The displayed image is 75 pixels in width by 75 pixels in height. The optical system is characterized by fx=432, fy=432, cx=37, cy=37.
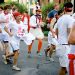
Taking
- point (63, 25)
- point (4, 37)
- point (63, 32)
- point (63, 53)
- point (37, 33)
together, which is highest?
point (63, 25)

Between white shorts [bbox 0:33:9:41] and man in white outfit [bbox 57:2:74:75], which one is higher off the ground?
man in white outfit [bbox 57:2:74:75]

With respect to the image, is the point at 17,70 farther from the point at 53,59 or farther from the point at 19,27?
the point at 53,59

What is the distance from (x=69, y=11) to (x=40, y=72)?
360cm

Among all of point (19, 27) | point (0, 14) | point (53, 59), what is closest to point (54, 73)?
point (19, 27)

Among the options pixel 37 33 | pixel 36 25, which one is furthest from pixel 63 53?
pixel 37 33

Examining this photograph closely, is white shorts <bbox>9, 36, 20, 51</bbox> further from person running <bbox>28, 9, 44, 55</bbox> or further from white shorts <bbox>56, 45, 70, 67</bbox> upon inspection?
white shorts <bbox>56, 45, 70, 67</bbox>

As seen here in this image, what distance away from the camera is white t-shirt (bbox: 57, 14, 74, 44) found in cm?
909

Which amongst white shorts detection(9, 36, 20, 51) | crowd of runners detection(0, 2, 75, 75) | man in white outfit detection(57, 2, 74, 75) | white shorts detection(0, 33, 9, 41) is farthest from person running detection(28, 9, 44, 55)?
man in white outfit detection(57, 2, 74, 75)

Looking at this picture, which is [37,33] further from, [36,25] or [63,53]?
[63,53]

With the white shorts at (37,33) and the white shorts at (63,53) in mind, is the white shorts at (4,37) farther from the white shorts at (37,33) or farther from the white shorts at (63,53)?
the white shorts at (63,53)

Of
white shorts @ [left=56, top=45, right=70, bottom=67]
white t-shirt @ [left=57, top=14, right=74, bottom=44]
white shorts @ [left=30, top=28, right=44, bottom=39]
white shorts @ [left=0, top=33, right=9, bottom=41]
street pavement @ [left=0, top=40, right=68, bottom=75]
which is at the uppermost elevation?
white t-shirt @ [left=57, top=14, right=74, bottom=44]

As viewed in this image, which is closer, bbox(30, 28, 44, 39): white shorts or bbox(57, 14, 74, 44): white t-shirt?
bbox(57, 14, 74, 44): white t-shirt

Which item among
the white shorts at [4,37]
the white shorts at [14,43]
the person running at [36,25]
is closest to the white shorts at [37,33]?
the person running at [36,25]

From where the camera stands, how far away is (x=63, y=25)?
30.0 ft
